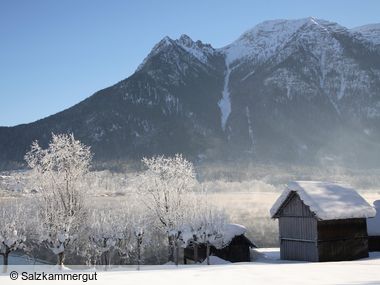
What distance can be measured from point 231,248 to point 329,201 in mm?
11578

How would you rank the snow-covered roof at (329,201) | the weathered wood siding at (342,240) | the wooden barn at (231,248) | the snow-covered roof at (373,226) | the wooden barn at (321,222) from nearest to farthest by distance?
1. the snow-covered roof at (329,201)
2. the wooden barn at (321,222)
3. the weathered wood siding at (342,240)
4. the snow-covered roof at (373,226)
5. the wooden barn at (231,248)

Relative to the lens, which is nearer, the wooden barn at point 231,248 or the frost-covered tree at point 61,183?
the wooden barn at point 231,248

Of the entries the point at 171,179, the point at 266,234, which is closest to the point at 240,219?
the point at 266,234

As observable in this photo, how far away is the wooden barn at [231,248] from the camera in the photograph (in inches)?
1810

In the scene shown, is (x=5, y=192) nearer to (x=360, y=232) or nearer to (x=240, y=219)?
(x=240, y=219)

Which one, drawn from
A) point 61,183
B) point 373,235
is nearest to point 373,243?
point 373,235

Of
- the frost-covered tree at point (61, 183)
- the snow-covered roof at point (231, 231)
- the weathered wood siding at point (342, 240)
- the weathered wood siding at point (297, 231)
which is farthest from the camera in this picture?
the frost-covered tree at point (61, 183)

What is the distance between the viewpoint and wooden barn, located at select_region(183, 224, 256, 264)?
46.0 m

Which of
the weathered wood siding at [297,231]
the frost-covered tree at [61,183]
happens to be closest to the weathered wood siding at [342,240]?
the weathered wood siding at [297,231]

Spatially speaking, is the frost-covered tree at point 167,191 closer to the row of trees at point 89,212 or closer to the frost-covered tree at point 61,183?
the row of trees at point 89,212

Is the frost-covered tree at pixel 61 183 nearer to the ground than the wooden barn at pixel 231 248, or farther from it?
farther from it

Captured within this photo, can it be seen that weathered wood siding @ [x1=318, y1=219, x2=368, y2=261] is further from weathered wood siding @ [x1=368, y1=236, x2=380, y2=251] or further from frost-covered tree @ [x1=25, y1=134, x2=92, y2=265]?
frost-covered tree @ [x1=25, y1=134, x2=92, y2=265]

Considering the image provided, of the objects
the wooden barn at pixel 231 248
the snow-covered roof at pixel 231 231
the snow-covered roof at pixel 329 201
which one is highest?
the snow-covered roof at pixel 329 201

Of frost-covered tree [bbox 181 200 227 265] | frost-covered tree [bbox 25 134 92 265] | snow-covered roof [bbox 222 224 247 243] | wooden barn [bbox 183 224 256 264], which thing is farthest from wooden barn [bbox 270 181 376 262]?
frost-covered tree [bbox 25 134 92 265]
